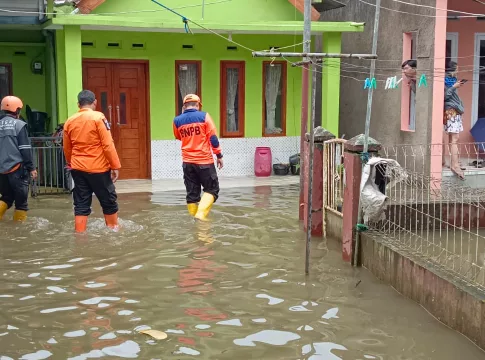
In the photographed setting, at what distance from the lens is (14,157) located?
893cm

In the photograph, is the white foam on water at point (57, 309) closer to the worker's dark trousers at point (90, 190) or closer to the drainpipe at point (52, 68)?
the worker's dark trousers at point (90, 190)

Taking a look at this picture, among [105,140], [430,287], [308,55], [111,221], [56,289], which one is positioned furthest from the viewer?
[111,221]

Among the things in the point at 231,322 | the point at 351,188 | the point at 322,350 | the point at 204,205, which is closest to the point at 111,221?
the point at 204,205

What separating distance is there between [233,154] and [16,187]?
21.2 ft

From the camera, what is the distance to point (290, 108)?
15312mm

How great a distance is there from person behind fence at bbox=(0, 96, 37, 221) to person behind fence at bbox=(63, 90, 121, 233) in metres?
0.87

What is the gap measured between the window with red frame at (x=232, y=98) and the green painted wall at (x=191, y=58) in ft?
0.39

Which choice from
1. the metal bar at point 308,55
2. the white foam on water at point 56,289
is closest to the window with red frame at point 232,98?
the metal bar at point 308,55

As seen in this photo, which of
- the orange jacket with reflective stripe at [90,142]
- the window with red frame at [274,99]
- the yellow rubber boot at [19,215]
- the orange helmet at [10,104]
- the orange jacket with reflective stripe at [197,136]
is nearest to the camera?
the orange jacket with reflective stripe at [90,142]

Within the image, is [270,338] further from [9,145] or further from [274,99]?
[274,99]

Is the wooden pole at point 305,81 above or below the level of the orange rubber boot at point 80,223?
above

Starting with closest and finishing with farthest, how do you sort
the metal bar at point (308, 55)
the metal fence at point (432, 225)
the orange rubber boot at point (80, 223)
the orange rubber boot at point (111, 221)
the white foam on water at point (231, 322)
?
the white foam on water at point (231, 322) → the metal bar at point (308, 55) → the metal fence at point (432, 225) → the orange rubber boot at point (80, 223) → the orange rubber boot at point (111, 221)

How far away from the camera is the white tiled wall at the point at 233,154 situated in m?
14.3

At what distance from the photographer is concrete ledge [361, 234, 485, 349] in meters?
5.08
